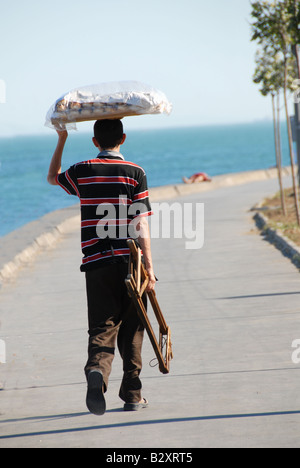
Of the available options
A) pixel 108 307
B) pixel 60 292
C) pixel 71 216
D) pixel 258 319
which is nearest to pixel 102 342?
pixel 108 307

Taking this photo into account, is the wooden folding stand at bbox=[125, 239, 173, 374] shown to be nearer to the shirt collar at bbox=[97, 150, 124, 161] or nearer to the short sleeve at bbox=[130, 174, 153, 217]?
the short sleeve at bbox=[130, 174, 153, 217]

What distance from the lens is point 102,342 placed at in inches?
200

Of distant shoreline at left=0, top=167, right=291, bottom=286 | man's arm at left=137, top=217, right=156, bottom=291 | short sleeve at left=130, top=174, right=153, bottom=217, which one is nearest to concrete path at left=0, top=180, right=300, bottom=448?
distant shoreline at left=0, top=167, right=291, bottom=286

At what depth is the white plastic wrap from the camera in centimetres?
506

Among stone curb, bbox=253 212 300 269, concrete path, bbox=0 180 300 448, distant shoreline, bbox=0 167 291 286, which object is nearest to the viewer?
concrete path, bbox=0 180 300 448

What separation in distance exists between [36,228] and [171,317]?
29.4ft

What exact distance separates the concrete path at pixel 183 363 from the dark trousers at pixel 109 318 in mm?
394

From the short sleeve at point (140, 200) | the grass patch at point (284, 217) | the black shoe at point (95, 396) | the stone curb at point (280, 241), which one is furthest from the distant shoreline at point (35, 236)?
the black shoe at point (95, 396)

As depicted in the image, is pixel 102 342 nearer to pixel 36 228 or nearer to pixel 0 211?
pixel 36 228

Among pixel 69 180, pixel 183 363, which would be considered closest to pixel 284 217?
pixel 183 363

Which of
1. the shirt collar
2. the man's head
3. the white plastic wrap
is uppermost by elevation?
the white plastic wrap

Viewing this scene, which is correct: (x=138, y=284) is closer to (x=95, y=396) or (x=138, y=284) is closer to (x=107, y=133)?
(x=95, y=396)

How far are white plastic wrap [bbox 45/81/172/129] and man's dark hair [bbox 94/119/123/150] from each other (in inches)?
3.7

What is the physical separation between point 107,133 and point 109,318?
3.93 ft
